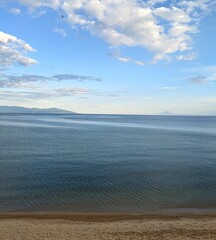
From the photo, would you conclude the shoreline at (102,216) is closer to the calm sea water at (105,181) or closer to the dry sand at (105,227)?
the dry sand at (105,227)

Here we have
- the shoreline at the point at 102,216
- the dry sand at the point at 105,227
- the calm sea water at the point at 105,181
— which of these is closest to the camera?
the dry sand at the point at 105,227

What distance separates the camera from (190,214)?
21.5 meters

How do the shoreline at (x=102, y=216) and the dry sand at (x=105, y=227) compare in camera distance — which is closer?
the dry sand at (x=105, y=227)

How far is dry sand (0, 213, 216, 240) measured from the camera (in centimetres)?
1605

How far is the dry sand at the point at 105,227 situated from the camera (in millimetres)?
16047

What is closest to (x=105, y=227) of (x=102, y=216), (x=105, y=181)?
(x=102, y=216)

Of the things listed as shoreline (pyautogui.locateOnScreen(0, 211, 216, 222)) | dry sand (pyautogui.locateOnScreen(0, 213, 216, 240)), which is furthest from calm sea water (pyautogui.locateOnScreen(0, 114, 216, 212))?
dry sand (pyautogui.locateOnScreen(0, 213, 216, 240))

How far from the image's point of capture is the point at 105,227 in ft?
59.0

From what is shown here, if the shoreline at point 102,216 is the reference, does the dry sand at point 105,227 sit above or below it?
above

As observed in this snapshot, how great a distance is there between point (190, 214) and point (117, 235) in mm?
7807

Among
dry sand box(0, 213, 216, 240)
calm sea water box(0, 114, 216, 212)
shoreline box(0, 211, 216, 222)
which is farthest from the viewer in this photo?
calm sea water box(0, 114, 216, 212)

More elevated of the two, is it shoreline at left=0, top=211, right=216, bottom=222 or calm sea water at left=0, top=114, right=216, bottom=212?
calm sea water at left=0, top=114, right=216, bottom=212

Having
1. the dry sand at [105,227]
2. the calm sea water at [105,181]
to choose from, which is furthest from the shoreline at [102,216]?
the calm sea water at [105,181]

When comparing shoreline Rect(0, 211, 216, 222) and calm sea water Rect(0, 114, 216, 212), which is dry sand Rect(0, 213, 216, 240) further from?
calm sea water Rect(0, 114, 216, 212)
